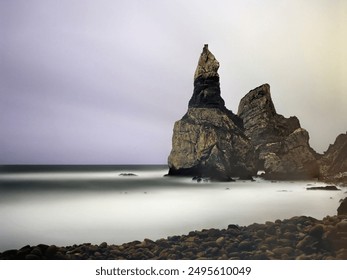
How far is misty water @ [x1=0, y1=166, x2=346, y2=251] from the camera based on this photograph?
145 inches

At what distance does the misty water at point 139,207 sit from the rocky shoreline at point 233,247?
6 centimetres

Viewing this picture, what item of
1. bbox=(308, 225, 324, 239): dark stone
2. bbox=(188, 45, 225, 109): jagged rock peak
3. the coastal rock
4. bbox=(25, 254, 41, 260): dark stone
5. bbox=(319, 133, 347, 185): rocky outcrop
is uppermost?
bbox=(188, 45, 225, 109): jagged rock peak

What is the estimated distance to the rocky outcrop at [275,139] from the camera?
385 cm

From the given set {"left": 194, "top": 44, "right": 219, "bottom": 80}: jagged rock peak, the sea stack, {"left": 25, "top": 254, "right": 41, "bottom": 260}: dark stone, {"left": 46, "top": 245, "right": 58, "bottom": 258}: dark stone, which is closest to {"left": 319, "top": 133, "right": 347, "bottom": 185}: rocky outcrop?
the sea stack

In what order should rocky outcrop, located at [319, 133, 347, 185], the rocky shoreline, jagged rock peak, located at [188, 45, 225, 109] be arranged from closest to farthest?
the rocky shoreline, rocky outcrop, located at [319, 133, 347, 185], jagged rock peak, located at [188, 45, 225, 109]

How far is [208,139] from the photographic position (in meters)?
4.02

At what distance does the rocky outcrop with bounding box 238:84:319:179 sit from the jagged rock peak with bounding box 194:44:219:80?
15.2 inches

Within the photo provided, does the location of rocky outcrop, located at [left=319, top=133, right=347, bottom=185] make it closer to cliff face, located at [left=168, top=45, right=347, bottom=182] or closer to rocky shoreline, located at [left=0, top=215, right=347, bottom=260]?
cliff face, located at [left=168, top=45, right=347, bottom=182]

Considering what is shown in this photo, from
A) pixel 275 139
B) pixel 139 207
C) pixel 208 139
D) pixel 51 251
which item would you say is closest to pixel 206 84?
pixel 208 139

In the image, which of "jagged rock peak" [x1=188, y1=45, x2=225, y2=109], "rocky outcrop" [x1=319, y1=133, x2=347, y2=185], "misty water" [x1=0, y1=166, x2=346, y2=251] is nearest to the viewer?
"misty water" [x1=0, y1=166, x2=346, y2=251]

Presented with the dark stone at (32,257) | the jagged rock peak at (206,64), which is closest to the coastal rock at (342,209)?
the jagged rock peak at (206,64)

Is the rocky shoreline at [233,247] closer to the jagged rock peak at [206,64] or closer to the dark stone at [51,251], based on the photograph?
the dark stone at [51,251]
